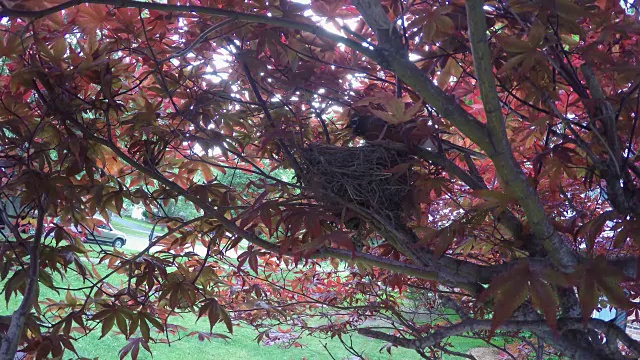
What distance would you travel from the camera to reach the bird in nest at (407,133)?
4.81 ft

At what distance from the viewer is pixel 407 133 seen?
1520 millimetres

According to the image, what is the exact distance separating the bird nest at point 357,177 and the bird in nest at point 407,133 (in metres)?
0.07

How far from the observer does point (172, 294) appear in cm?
169

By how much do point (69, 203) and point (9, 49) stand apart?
59 cm

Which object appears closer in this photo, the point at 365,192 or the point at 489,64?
the point at 489,64

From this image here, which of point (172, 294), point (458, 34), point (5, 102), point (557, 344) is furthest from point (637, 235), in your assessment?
point (5, 102)

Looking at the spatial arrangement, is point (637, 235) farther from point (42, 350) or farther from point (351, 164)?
point (42, 350)

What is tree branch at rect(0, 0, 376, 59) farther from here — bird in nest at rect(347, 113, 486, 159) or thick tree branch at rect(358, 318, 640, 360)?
thick tree branch at rect(358, 318, 640, 360)

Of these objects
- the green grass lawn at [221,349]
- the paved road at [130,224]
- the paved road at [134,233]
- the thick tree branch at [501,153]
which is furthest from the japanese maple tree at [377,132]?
the paved road at [130,224]

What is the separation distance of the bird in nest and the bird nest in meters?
0.07

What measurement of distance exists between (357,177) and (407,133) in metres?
0.22

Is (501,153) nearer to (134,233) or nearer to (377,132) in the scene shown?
(377,132)

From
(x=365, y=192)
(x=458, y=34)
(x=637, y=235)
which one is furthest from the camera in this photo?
(x=365, y=192)

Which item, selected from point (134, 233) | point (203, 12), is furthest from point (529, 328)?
point (134, 233)
